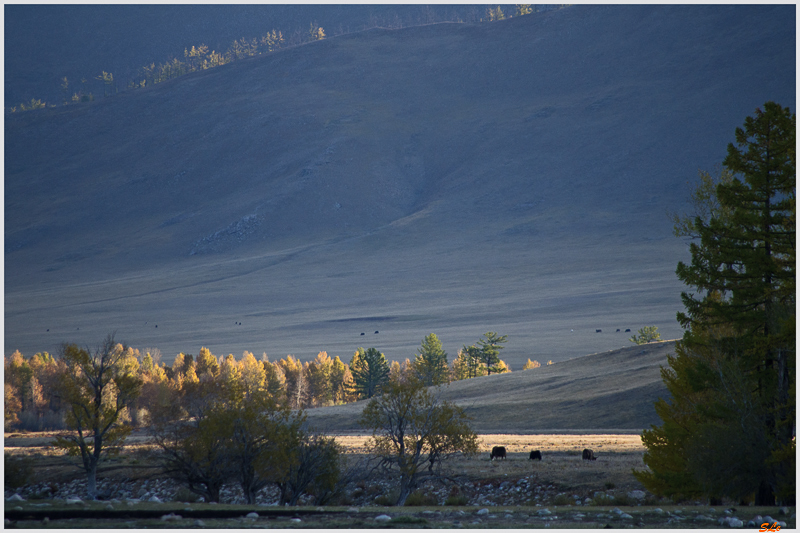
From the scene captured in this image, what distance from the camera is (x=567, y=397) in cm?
5362

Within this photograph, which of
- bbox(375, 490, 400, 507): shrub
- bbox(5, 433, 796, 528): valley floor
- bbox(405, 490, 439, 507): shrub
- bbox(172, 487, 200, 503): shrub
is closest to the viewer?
bbox(5, 433, 796, 528): valley floor

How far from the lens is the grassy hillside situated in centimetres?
A: 4606

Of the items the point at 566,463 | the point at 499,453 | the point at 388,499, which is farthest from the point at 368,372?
the point at 388,499

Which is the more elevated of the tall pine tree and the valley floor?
the tall pine tree

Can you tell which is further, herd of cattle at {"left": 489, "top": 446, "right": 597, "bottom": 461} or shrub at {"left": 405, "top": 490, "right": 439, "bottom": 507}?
herd of cattle at {"left": 489, "top": 446, "right": 597, "bottom": 461}

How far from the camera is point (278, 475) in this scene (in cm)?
2031

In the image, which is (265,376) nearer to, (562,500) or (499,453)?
(499,453)

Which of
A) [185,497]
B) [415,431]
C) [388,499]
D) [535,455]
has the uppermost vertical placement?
[415,431]

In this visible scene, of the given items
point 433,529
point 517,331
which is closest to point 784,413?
point 433,529

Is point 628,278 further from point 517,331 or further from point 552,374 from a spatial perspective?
Answer: point 552,374

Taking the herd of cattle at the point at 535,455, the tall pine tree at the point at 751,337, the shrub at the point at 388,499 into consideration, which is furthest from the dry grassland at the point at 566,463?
the tall pine tree at the point at 751,337

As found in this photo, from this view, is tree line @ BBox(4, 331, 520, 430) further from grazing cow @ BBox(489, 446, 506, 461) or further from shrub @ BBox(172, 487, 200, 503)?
shrub @ BBox(172, 487, 200, 503)

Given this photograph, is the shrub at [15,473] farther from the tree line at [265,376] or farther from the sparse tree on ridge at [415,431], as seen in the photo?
the tree line at [265,376]

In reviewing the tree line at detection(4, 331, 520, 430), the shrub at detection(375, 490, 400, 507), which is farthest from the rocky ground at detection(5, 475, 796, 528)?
the tree line at detection(4, 331, 520, 430)
